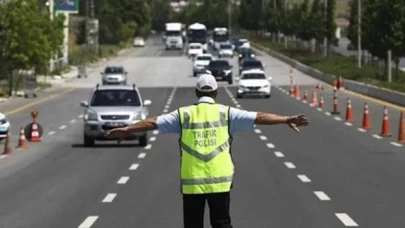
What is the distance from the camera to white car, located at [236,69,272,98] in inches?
2265

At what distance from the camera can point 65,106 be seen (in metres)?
52.1

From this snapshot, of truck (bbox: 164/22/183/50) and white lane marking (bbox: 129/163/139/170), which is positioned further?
truck (bbox: 164/22/183/50)

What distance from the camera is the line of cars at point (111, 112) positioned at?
97.5ft

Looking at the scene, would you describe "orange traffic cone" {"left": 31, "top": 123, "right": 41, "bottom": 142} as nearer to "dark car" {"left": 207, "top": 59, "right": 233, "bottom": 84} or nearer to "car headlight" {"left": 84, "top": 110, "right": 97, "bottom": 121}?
"car headlight" {"left": 84, "top": 110, "right": 97, "bottom": 121}

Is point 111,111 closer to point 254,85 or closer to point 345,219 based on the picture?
point 345,219

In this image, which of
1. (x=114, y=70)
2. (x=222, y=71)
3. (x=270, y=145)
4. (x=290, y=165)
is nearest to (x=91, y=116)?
(x=270, y=145)

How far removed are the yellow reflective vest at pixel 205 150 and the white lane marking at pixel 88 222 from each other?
6.28 m

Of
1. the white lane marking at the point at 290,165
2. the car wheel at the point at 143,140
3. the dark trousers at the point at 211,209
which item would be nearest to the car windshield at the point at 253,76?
the car wheel at the point at 143,140

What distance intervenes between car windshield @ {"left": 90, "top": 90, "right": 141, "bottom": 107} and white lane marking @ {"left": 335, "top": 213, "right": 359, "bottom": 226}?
50.4 feet

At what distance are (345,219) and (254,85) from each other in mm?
42537

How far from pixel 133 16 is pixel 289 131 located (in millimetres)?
154037

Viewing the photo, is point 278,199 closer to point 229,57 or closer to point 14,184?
point 14,184

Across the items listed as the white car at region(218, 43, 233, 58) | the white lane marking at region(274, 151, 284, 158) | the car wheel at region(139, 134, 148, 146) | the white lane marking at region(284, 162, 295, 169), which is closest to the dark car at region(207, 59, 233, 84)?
the white car at region(218, 43, 233, 58)

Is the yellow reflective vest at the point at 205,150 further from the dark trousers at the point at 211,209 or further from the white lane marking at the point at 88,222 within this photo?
the white lane marking at the point at 88,222
